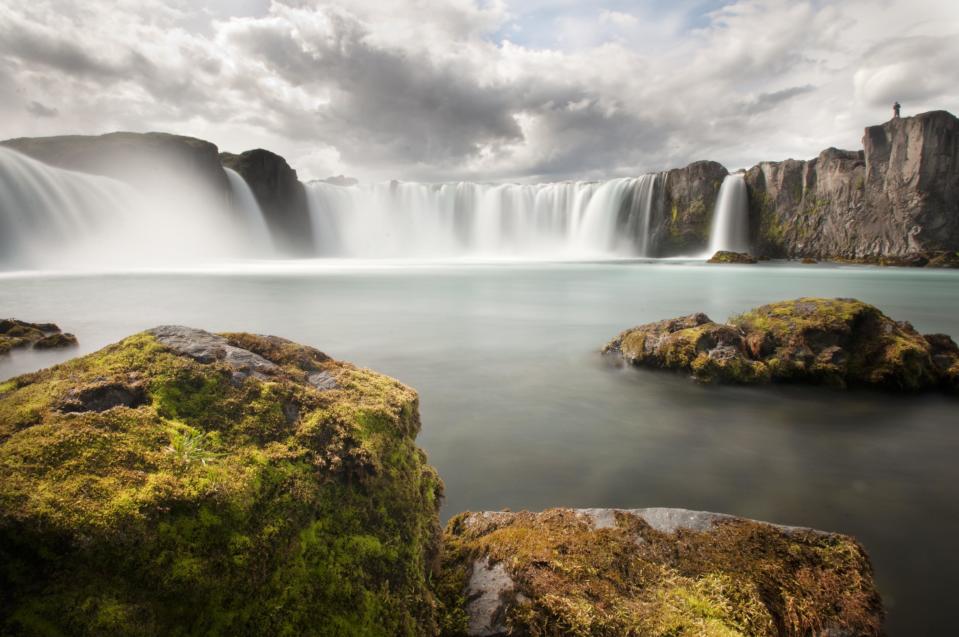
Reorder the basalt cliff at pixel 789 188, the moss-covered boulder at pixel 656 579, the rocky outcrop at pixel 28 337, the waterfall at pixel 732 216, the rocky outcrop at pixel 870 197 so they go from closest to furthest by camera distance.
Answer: the moss-covered boulder at pixel 656 579, the rocky outcrop at pixel 28 337, the rocky outcrop at pixel 870 197, the basalt cliff at pixel 789 188, the waterfall at pixel 732 216

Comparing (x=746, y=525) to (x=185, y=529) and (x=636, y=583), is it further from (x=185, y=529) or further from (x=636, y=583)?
(x=185, y=529)

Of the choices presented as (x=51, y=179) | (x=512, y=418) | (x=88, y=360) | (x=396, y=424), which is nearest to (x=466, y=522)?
(x=396, y=424)

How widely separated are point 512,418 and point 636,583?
205 inches

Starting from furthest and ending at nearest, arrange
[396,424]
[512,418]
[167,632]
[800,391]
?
[800,391], [512,418], [396,424], [167,632]

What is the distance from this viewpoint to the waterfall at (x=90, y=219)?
130 ft

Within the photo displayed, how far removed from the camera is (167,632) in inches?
65.9

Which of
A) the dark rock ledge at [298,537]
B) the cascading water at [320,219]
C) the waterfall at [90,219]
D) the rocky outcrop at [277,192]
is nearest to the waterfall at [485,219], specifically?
the cascading water at [320,219]

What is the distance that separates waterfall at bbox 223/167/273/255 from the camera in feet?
216

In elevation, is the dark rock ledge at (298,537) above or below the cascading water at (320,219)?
below

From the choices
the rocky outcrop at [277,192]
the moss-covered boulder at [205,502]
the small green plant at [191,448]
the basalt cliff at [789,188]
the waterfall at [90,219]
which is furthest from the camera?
the rocky outcrop at [277,192]

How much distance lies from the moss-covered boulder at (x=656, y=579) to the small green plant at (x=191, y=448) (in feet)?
4.96

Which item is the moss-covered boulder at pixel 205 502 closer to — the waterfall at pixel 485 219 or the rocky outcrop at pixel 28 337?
the rocky outcrop at pixel 28 337

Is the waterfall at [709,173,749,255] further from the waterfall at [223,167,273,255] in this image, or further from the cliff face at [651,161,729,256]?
the waterfall at [223,167,273,255]

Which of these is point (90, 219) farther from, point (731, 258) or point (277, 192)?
point (731, 258)
